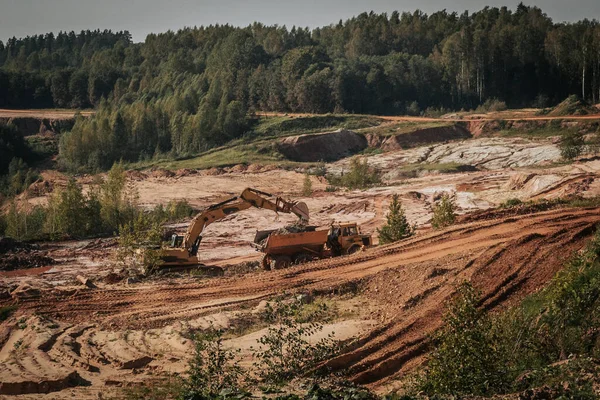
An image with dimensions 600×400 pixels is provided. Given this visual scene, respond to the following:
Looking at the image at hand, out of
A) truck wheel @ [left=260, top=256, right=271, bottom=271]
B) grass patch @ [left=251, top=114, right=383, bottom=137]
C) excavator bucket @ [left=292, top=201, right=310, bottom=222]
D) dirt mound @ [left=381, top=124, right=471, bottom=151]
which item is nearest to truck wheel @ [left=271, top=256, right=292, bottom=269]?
truck wheel @ [left=260, top=256, right=271, bottom=271]

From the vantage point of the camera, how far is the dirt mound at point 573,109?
7694 centimetres

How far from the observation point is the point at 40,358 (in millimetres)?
21391

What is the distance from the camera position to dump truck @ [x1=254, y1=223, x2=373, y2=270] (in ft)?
105

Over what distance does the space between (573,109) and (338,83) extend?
91.9 feet

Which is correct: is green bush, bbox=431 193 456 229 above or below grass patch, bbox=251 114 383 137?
below

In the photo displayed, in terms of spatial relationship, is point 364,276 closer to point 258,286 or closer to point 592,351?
point 258,286

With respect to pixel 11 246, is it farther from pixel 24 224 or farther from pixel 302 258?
pixel 302 258

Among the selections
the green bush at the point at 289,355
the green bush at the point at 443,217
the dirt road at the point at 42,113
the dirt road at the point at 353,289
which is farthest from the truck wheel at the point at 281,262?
the dirt road at the point at 42,113

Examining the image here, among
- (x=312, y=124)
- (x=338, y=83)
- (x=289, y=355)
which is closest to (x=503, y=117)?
(x=312, y=124)

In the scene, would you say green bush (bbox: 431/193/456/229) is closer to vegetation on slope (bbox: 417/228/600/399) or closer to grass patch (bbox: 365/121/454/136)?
vegetation on slope (bbox: 417/228/600/399)

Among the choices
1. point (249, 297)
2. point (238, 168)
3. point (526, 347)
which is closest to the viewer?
point (526, 347)

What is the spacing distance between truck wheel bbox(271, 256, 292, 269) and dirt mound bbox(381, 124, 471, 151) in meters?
45.2

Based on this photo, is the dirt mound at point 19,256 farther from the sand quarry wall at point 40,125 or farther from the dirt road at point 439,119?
the sand quarry wall at point 40,125

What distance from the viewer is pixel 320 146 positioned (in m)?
78.6
